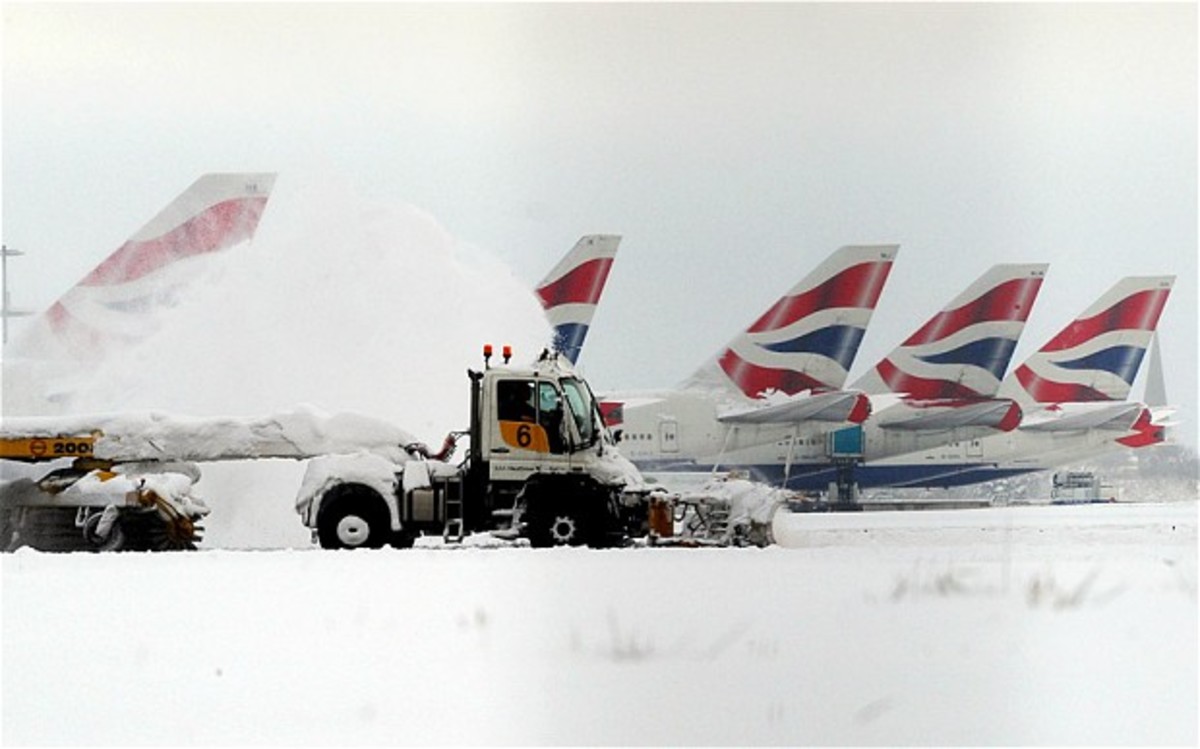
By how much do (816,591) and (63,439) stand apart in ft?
22.2

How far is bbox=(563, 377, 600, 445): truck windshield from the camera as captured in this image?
1153 centimetres

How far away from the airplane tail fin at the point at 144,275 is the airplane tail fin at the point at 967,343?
28.5 feet

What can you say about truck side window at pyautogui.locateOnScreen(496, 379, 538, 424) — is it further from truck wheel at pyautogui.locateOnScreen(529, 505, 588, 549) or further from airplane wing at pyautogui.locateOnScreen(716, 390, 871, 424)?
airplane wing at pyautogui.locateOnScreen(716, 390, 871, 424)

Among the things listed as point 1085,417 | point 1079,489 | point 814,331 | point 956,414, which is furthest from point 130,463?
point 1085,417

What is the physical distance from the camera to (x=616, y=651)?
6.42 metres

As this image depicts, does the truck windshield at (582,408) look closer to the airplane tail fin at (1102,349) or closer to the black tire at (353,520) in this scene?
the black tire at (353,520)

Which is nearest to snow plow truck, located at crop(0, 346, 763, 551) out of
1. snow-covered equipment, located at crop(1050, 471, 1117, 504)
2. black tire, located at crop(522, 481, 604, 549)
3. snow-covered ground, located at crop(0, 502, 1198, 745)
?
black tire, located at crop(522, 481, 604, 549)

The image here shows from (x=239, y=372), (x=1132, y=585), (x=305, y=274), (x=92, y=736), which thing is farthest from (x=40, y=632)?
(x=305, y=274)

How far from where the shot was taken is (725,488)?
1228cm

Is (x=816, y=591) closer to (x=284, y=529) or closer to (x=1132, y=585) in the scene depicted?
(x=1132, y=585)

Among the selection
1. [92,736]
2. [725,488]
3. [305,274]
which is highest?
[305,274]

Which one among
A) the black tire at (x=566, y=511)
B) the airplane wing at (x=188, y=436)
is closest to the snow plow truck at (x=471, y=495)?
the black tire at (x=566, y=511)

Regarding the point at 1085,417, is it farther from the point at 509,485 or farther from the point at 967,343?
the point at 509,485

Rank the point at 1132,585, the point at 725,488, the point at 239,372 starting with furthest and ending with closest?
the point at 239,372
the point at 725,488
the point at 1132,585
